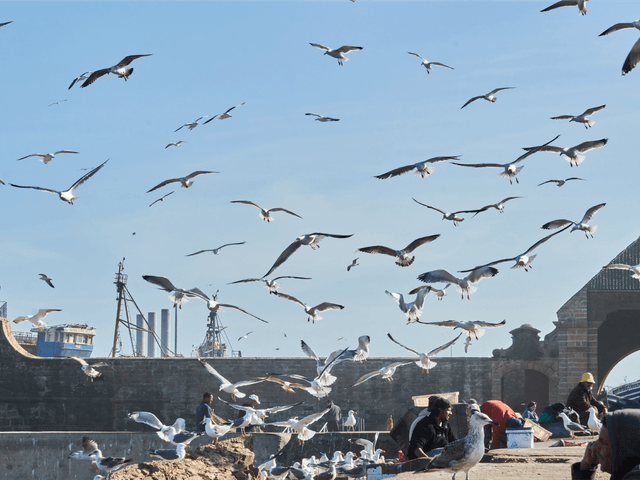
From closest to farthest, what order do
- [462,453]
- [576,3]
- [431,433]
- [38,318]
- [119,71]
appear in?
[462,453] → [431,433] → [576,3] → [119,71] → [38,318]

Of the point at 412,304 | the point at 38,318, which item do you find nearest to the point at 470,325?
the point at 412,304

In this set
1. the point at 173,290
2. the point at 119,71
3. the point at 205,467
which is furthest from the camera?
the point at 173,290

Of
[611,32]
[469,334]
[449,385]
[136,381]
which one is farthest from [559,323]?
[611,32]

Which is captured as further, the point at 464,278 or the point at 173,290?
the point at 173,290

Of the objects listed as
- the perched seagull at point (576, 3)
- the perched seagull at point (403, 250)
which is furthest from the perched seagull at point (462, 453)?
the perched seagull at point (576, 3)

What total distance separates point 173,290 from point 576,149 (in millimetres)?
6833

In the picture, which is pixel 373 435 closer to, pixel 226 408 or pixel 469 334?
pixel 469 334

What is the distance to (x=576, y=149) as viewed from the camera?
13188 mm

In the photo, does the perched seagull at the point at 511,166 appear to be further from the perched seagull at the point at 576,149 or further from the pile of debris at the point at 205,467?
the pile of debris at the point at 205,467

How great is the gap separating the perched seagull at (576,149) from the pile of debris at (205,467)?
6.65m

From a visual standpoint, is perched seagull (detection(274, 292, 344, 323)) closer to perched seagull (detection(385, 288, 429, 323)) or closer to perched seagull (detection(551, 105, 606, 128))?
perched seagull (detection(385, 288, 429, 323))

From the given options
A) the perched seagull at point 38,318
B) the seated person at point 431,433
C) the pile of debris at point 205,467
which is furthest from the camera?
the perched seagull at point 38,318

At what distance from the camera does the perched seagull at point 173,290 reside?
12555mm

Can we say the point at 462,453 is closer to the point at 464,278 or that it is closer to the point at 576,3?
the point at 464,278
